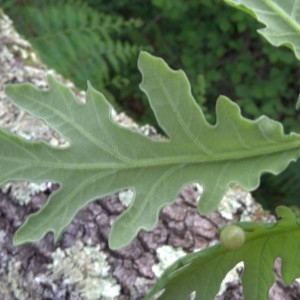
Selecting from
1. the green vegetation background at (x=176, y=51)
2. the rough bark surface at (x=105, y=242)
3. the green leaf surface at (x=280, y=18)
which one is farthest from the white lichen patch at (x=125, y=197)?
the green vegetation background at (x=176, y=51)

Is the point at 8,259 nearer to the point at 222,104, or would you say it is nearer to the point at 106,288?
the point at 106,288

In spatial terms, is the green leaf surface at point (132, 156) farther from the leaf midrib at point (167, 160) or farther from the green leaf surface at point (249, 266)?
the green leaf surface at point (249, 266)

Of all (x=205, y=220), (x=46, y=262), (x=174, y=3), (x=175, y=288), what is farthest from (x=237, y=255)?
(x=174, y=3)

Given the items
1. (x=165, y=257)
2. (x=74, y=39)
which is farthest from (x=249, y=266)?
(x=74, y=39)

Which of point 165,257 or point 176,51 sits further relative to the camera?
point 176,51

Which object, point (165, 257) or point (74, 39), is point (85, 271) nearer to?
point (165, 257)

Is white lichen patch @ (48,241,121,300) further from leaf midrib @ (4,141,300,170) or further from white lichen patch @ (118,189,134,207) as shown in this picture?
leaf midrib @ (4,141,300,170)
